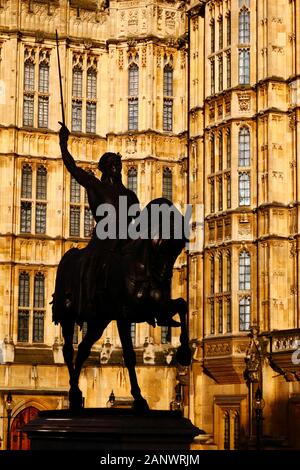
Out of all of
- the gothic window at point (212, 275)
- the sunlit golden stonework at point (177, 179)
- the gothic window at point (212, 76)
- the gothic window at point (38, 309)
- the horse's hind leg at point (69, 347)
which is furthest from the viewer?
the gothic window at point (38, 309)

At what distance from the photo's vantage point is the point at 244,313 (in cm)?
3666

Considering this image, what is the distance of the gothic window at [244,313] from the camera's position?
36594 mm

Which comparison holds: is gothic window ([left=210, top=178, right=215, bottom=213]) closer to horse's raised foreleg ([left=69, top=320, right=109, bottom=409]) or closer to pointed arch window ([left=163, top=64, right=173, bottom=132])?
pointed arch window ([left=163, top=64, right=173, bottom=132])

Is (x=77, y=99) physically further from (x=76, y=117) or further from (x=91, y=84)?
(x=91, y=84)

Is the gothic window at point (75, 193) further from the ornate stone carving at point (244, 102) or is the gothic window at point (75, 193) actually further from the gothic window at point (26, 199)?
the ornate stone carving at point (244, 102)

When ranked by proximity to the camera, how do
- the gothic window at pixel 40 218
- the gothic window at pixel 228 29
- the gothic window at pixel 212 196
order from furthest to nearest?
the gothic window at pixel 40 218
the gothic window at pixel 212 196
the gothic window at pixel 228 29

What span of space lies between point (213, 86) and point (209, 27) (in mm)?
2179

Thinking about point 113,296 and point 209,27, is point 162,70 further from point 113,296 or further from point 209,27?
point 113,296

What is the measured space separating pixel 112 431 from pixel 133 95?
28.7 metres

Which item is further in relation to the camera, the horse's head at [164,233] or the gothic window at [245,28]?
the gothic window at [245,28]

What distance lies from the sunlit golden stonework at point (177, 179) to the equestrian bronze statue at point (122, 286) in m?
17.2

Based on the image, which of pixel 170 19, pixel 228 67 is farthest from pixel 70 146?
pixel 228 67

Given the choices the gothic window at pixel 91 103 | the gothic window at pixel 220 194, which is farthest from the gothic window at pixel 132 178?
the gothic window at pixel 220 194

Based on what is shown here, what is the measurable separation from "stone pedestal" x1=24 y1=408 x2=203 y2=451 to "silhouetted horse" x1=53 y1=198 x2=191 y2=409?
72cm
